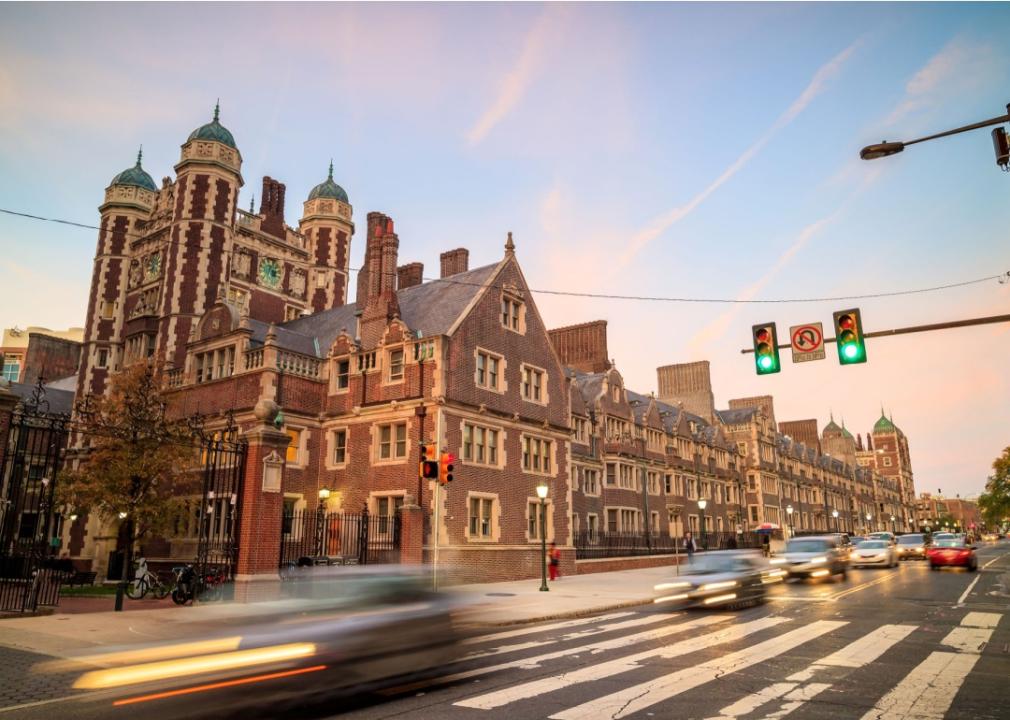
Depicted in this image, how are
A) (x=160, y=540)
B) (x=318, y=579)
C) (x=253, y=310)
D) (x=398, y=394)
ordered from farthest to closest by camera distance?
(x=253, y=310) < (x=160, y=540) < (x=398, y=394) < (x=318, y=579)

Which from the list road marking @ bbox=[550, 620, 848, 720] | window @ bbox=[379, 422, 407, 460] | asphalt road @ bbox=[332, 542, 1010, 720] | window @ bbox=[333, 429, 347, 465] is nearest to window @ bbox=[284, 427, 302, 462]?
window @ bbox=[333, 429, 347, 465]

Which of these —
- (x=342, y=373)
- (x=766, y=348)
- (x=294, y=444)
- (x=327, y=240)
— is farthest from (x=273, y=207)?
(x=766, y=348)

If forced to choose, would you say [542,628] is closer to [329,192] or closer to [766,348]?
[766,348]

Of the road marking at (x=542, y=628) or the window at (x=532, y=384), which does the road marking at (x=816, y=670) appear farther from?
the window at (x=532, y=384)

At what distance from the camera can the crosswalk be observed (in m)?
7.48

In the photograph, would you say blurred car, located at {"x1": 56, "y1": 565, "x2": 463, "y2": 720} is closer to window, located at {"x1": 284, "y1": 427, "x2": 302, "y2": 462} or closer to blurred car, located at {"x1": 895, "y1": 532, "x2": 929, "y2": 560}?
window, located at {"x1": 284, "y1": 427, "x2": 302, "y2": 462}

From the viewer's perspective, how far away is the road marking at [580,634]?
11.4m

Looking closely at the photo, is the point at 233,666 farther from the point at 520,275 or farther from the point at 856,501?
the point at 856,501

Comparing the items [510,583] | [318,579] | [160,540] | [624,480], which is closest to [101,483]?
[160,540]

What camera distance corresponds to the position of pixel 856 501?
117 metres

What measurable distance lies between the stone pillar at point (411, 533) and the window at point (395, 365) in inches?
252

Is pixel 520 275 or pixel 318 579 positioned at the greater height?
pixel 520 275

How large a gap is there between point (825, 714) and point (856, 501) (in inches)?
4959

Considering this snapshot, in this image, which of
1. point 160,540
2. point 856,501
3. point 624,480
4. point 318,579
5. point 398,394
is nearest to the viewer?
point 318,579
